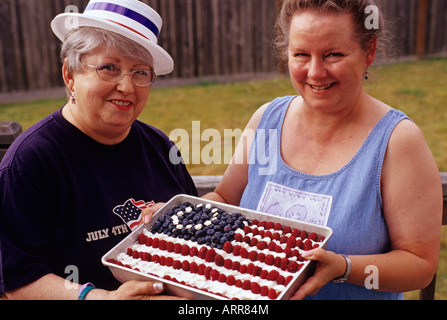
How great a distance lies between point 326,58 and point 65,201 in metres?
1.15

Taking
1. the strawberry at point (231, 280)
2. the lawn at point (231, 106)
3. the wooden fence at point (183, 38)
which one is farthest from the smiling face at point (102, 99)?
the wooden fence at point (183, 38)

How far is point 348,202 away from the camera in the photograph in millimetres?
1839

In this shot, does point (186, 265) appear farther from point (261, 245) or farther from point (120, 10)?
point (120, 10)

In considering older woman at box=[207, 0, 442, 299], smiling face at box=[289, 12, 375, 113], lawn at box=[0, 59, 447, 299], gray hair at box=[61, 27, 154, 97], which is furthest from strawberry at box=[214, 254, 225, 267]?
lawn at box=[0, 59, 447, 299]

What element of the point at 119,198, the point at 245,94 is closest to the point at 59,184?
the point at 119,198

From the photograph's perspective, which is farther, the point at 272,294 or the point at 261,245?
the point at 261,245

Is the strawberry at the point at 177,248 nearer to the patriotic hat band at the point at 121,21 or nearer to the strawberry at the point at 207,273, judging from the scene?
the strawberry at the point at 207,273

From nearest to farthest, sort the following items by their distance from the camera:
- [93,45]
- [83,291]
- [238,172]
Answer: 1. [83,291]
2. [93,45]
3. [238,172]

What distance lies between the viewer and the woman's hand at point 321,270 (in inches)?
61.3

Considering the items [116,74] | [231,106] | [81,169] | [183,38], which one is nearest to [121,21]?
[116,74]

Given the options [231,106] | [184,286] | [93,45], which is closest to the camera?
[184,286]

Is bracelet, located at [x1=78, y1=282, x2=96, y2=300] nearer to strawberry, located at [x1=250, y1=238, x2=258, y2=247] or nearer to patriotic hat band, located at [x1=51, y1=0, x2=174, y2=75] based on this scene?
strawberry, located at [x1=250, y1=238, x2=258, y2=247]

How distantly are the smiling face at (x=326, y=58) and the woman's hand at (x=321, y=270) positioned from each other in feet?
2.06

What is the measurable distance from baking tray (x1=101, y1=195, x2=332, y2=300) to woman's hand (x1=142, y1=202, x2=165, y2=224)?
26 millimetres
